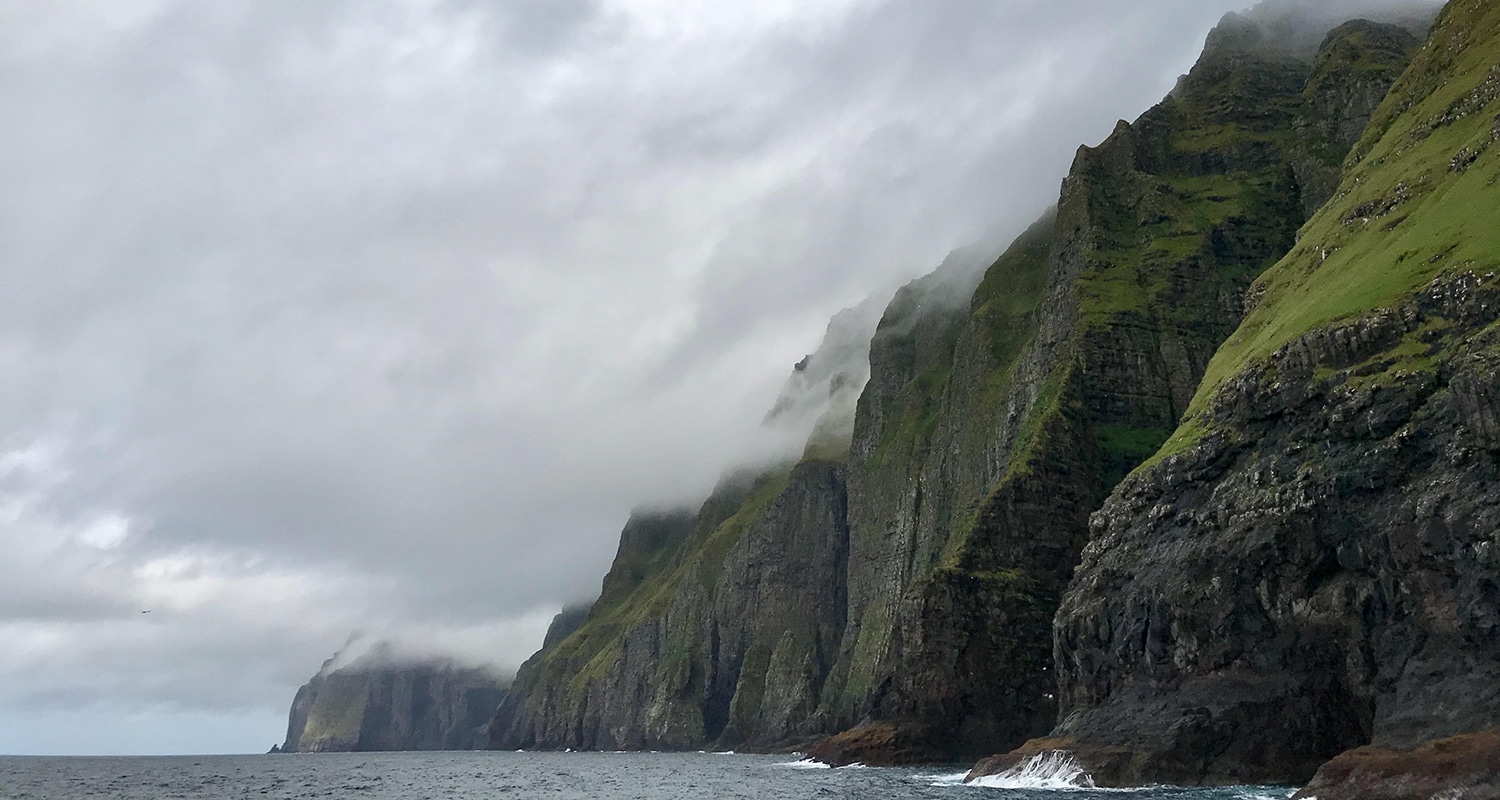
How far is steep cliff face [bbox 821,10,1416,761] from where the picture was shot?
125188 millimetres

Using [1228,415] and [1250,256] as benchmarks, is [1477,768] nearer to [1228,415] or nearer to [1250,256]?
[1228,415]

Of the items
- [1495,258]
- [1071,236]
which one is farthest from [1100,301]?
[1495,258]

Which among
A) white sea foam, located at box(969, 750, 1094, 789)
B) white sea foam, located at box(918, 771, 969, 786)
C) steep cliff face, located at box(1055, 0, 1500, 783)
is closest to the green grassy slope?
steep cliff face, located at box(1055, 0, 1500, 783)

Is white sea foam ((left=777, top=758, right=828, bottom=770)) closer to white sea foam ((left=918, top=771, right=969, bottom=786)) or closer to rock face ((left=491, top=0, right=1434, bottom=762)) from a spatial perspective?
rock face ((left=491, top=0, right=1434, bottom=762))

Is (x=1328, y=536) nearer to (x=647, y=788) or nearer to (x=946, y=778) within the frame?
(x=946, y=778)

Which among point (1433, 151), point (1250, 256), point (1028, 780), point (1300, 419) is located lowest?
point (1028, 780)

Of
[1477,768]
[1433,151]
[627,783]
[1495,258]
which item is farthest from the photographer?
[627,783]

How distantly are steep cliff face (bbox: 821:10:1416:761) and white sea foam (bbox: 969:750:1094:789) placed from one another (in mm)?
34595

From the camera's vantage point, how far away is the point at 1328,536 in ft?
243

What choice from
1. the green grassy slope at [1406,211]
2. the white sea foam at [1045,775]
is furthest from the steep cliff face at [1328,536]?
the white sea foam at [1045,775]

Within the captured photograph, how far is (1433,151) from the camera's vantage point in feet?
335

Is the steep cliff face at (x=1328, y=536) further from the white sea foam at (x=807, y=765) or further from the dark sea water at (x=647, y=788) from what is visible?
the white sea foam at (x=807, y=765)

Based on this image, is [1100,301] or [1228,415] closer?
[1228,415]

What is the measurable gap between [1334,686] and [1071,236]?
360ft
